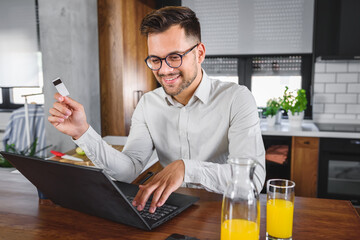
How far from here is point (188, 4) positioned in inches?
146

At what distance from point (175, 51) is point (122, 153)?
543 mm

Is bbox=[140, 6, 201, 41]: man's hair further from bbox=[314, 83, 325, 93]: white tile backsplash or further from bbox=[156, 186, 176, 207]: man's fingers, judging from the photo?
bbox=[314, 83, 325, 93]: white tile backsplash

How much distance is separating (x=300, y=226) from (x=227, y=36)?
2961 millimetres

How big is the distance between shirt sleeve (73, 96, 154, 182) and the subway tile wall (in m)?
2.46

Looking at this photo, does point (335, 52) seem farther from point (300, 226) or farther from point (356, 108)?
point (300, 226)

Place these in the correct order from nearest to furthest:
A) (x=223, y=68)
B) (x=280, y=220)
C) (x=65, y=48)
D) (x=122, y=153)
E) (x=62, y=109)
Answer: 1. (x=280, y=220)
2. (x=62, y=109)
3. (x=122, y=153)
4. (x=65, y=48)
5. (x=223, y=68)

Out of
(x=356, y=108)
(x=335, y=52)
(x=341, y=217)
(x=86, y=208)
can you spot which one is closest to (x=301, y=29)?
(x=335, y=52)

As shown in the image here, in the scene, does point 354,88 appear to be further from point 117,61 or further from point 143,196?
point 143,196

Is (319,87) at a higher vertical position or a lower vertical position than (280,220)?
higher

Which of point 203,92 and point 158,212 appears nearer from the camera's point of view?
point 158,212

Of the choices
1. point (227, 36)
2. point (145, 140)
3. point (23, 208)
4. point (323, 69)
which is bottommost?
point (23, 208)

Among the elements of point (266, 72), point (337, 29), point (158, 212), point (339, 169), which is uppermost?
point (337, 29)

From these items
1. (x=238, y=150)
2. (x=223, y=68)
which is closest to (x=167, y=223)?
(x=238, y=150)

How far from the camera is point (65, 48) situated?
2494 mm
